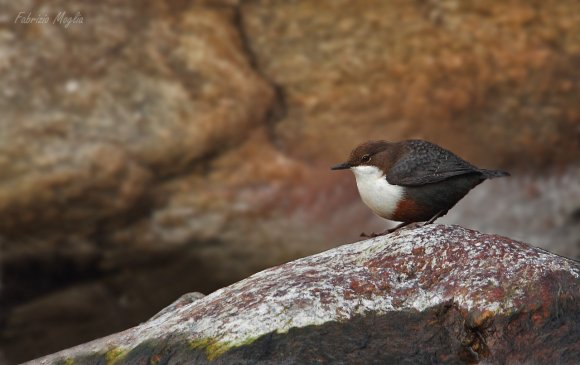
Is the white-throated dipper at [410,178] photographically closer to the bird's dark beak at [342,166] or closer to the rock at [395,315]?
the bird's dark beak at [342,166]

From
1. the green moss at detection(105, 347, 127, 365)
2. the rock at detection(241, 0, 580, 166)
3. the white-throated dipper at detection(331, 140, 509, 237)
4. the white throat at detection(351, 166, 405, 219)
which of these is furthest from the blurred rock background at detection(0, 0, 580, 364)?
the green moss at detection(105, 347, 127, 365)

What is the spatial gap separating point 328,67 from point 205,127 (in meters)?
1.14

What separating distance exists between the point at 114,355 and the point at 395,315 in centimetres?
125

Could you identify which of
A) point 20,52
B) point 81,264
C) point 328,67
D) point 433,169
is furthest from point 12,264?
point 433,169

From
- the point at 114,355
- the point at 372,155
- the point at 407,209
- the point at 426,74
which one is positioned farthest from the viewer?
the point at 426,74

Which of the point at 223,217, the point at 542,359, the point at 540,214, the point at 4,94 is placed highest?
the point at 4,94

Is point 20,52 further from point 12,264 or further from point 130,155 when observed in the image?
point 12,264

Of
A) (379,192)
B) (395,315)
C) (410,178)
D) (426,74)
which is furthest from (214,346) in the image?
(426,74)

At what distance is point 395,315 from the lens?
160 inches

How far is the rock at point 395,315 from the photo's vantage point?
3896mm

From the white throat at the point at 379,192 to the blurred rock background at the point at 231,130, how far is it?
266 centimetres

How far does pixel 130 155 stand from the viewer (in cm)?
773

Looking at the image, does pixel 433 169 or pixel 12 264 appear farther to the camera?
pixel 12 264

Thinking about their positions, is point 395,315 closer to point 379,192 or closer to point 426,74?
point 379,192
